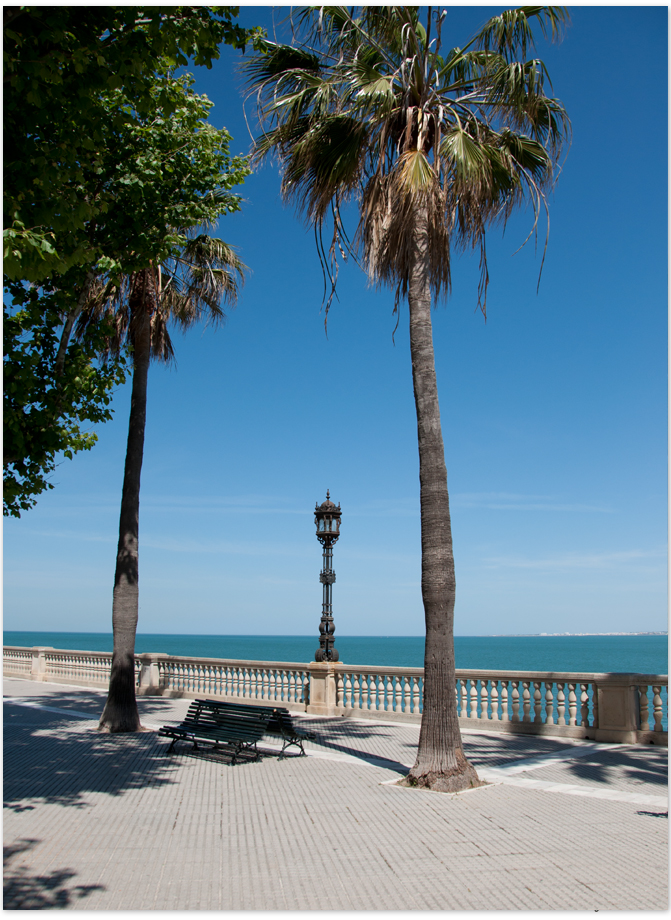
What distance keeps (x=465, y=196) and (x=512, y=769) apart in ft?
27.2

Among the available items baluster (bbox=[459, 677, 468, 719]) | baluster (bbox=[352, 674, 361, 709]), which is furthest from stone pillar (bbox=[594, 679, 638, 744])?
baluster (bbox=[352, 674, 361, 709])

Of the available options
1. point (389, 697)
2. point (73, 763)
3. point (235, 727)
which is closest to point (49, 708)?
point (73, 763)

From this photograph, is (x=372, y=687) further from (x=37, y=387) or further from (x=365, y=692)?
(x=37, y=387)

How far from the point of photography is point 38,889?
560 cm

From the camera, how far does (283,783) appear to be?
9.69m

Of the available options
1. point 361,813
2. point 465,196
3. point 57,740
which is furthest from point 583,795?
point 57,740

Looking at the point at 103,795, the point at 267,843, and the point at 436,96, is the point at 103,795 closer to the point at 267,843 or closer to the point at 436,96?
the point at 267,843

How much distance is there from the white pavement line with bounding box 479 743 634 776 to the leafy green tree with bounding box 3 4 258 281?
8.63 m

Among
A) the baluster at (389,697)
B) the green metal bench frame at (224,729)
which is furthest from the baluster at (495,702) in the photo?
the green metal bench frame at (224,729)

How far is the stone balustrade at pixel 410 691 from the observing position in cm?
1227

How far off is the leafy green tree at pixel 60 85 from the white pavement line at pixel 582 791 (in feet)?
26.9

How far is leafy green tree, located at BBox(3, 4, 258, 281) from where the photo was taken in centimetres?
648

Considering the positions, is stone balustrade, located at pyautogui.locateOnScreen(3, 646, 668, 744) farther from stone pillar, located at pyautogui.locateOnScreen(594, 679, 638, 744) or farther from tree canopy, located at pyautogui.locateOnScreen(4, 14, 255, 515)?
tree canopy, located at pyautogui.locateOnScreen(4, 14, 255, 515)

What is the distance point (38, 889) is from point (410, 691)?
35.2 feet
